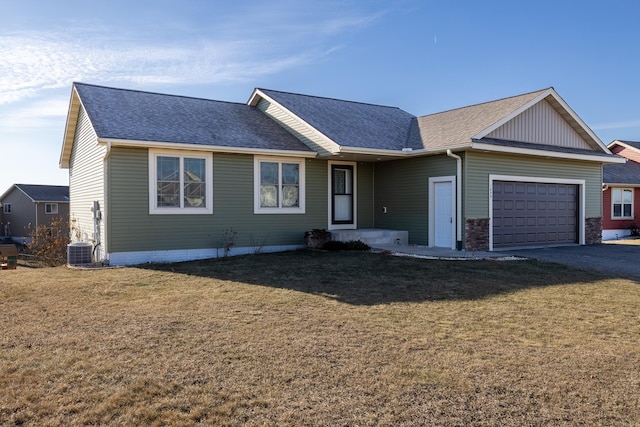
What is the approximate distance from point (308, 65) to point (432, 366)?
50.6 ft

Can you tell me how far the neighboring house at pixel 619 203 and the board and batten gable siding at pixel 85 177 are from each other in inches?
826

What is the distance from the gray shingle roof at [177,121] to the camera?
12.8 metres

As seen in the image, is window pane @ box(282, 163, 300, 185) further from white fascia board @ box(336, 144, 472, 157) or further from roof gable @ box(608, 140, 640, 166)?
roof gable @ box(608, 140, 640, 166)

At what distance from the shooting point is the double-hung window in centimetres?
2350

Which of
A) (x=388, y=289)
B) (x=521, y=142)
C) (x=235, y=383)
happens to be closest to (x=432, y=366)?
(x=235, y=383)

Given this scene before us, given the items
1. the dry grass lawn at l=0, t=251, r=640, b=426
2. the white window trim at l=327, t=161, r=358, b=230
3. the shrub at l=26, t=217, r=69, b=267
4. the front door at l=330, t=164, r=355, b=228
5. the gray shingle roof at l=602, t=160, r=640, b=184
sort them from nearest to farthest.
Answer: the dry grass lawn at l=0, t=251, r=640, b=426 → the white window trim at l=327, t=161, r=358, b=230 → the front door at l=330, t=164, r=355, b=228 → the shrub at l=26, t=217, r=69, b=267 → the gray shingle roof at l=602, t=160, r=640, b=184

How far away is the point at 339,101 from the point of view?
1925 centimetres

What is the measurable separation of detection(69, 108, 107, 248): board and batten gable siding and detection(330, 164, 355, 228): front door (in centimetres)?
681

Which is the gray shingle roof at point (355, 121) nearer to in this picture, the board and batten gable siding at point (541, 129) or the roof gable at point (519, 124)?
the roof gable at point (519, 124)

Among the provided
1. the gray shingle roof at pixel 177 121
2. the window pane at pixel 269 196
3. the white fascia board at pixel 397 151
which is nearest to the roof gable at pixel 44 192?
the gray shingle roof at pixel 177 121

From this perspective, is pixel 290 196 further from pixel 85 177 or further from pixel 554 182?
pixel 554 182

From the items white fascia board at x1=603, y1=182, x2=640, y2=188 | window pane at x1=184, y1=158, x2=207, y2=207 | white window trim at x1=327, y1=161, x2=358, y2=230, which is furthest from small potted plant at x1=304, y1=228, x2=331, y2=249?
white fascia board at x1=603, y1=182, x2=640, y2=188

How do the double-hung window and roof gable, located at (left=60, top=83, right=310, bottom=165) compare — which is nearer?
roof gable, located at (left=60, top=83, right=310, bottom=165)

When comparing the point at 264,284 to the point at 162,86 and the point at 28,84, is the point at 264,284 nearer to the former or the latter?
the point at 28,84
